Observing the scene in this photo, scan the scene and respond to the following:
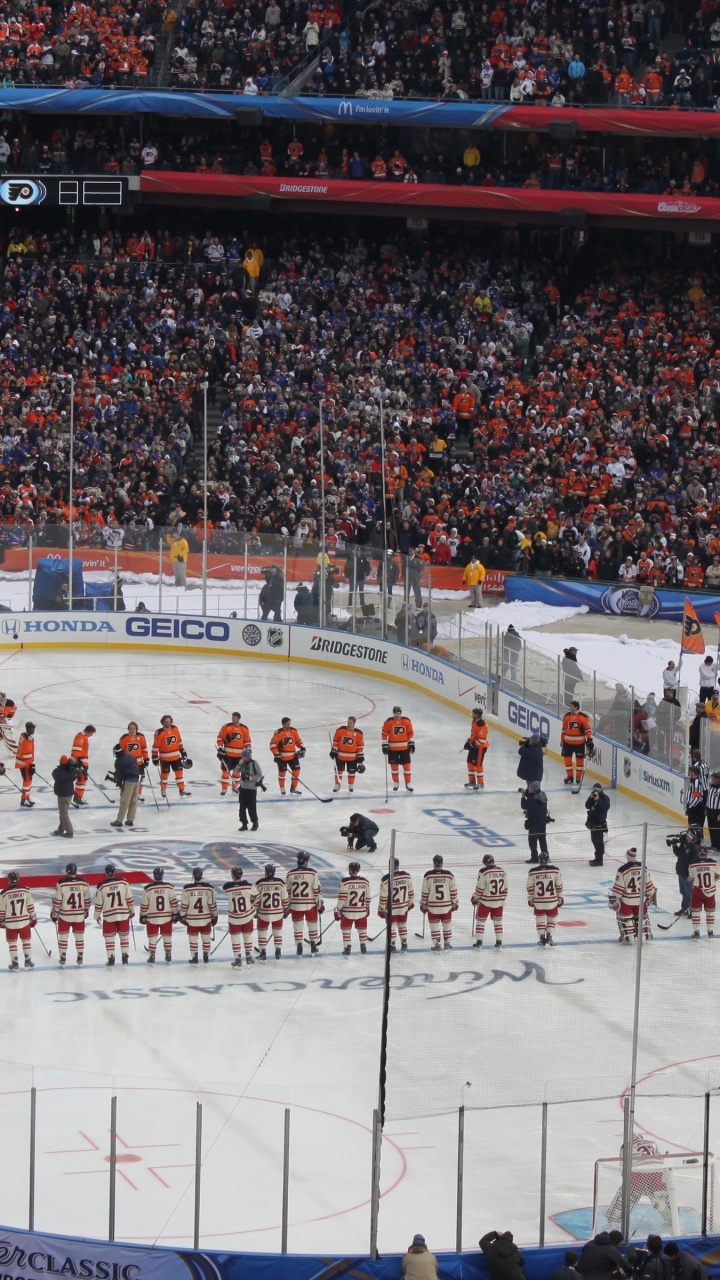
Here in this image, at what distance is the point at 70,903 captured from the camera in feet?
58.7

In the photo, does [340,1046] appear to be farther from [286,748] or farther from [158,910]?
[286,748]

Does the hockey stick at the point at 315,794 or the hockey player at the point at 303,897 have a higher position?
the hockey player at the point at 303,897

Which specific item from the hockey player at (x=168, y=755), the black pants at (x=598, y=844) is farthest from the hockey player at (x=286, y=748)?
the black pants at (x=598, y=844)

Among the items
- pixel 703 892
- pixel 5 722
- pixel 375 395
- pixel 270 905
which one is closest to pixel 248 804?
pixel 270 905

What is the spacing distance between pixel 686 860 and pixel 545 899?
191cm

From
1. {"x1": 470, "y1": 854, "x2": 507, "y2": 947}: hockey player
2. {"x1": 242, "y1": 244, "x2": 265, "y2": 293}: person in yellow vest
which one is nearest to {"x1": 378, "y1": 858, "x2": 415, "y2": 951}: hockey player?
{"x1": 470, "y1": 854, "x2": 507, "y2": 947}: hockey player

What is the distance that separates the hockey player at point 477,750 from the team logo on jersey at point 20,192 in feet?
72.7

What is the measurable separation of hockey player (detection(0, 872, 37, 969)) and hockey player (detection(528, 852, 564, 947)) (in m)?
4.90

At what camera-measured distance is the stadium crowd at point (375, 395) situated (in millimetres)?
36688

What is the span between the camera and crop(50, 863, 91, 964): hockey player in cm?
1786

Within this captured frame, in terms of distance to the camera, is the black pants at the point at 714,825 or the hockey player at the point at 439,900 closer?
the hockey player at the point at 439,900

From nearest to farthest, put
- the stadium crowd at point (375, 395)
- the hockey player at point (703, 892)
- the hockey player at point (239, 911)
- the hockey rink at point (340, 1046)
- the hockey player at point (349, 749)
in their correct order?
the hockey rink at point (340, 1046), the hockey player at point (239, 911), the hockey player at point (703, 892), the hockey player at point (349, 749), the stadium crowd at point (375, 395)

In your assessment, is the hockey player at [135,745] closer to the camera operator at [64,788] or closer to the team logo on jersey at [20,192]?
the camera operator at [64,788]

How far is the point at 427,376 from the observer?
4062 cm
